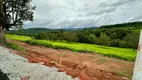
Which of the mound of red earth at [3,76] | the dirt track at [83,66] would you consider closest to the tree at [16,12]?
the dirt track at [83,66]

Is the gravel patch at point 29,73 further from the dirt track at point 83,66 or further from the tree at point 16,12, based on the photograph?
the tree at point 16,12

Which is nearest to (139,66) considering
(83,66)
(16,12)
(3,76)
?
(3,76)

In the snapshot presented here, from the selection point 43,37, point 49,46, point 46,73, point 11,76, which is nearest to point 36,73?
point 46,73

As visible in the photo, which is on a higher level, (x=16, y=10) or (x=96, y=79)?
(x=16, y=10)

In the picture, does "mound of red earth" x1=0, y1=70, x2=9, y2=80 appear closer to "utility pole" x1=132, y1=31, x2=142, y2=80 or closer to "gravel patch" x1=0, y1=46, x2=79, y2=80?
"gravel patch" x1=0, y1=46, x2=79, y2=80

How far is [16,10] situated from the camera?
30.8 meters

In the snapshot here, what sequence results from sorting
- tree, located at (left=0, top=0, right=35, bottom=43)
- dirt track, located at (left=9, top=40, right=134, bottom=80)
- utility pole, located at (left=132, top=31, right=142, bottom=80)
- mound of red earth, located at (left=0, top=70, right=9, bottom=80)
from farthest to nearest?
1. tree, located at (left=0, top=0, right=35, bottom=43)
2. dirt track, located at (left=9, top=40, right=134, bottom=80)
3. mound of red earth, located at (left=0, top=70, right=9, bottom=80)
4. utility pole, located at (left=132, top=31, right=142, bottom=80)

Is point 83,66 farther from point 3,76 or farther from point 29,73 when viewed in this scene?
point 3,76

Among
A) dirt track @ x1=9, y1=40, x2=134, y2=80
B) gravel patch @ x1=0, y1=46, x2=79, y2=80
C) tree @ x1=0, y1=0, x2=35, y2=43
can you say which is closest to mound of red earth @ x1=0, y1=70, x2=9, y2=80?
gravel patch @ x1=0, y1=46, x2=79, y2=80

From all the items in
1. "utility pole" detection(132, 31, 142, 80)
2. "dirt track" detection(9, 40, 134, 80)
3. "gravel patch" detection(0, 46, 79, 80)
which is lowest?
"dirt track" detection(9, 40, 134, 80)

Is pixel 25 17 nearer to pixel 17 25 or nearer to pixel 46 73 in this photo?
pixel 17 25

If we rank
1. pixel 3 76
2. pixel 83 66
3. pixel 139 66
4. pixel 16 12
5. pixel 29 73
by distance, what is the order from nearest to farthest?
pixel 139 66 → pixel 3 76 → pixel 29 73 → pixel 83 66 → pixel 16 12

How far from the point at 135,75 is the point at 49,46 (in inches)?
1391

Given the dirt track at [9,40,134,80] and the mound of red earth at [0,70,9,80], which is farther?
the dirt track at [9,40,134,80]
